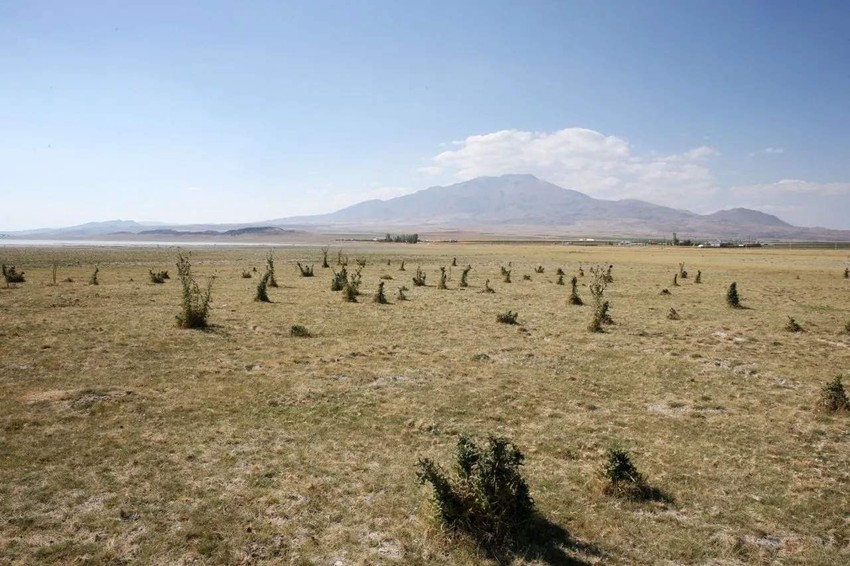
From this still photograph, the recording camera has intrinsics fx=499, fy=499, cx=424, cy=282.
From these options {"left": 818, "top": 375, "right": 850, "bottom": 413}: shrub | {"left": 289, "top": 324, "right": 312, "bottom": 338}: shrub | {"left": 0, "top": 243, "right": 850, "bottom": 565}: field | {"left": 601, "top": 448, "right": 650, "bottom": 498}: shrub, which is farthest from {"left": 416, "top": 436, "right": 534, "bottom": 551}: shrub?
{"left": 289, "top": 324, "right": 312, "bottom": 338}: shrub

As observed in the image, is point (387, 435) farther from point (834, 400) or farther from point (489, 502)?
point (834, 400)

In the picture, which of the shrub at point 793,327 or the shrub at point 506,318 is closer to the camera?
the shrub at point 793,327

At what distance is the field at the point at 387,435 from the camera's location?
18.5ft

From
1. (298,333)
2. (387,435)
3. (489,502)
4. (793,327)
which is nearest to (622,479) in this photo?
(489,502)

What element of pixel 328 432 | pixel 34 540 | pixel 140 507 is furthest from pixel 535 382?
pixel 34 540

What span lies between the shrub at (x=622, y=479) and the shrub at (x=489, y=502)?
1.53 m

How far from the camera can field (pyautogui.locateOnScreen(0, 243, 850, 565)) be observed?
18.5ft

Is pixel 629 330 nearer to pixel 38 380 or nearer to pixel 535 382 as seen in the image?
pixel 535 382

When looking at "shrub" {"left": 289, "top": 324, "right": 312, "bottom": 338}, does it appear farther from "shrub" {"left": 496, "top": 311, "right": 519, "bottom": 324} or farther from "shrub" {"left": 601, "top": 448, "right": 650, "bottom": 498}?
"shrub" {"left": 601, "top": 448, "right": 650, "bottom": 498}

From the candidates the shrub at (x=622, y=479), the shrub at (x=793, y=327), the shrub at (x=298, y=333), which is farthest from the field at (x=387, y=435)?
the shrub at (x=793, y=327)

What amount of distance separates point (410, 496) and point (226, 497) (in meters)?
2.37

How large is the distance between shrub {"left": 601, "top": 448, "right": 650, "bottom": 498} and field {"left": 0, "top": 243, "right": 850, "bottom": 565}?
0.17m

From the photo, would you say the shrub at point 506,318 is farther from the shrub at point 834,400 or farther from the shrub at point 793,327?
the shrub at point 834,400

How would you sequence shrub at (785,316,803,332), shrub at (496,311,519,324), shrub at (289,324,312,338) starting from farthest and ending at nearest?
shrub at (496,311,519,324), shrub at (785,316,803,332), shrub at (289,324,312,338)
